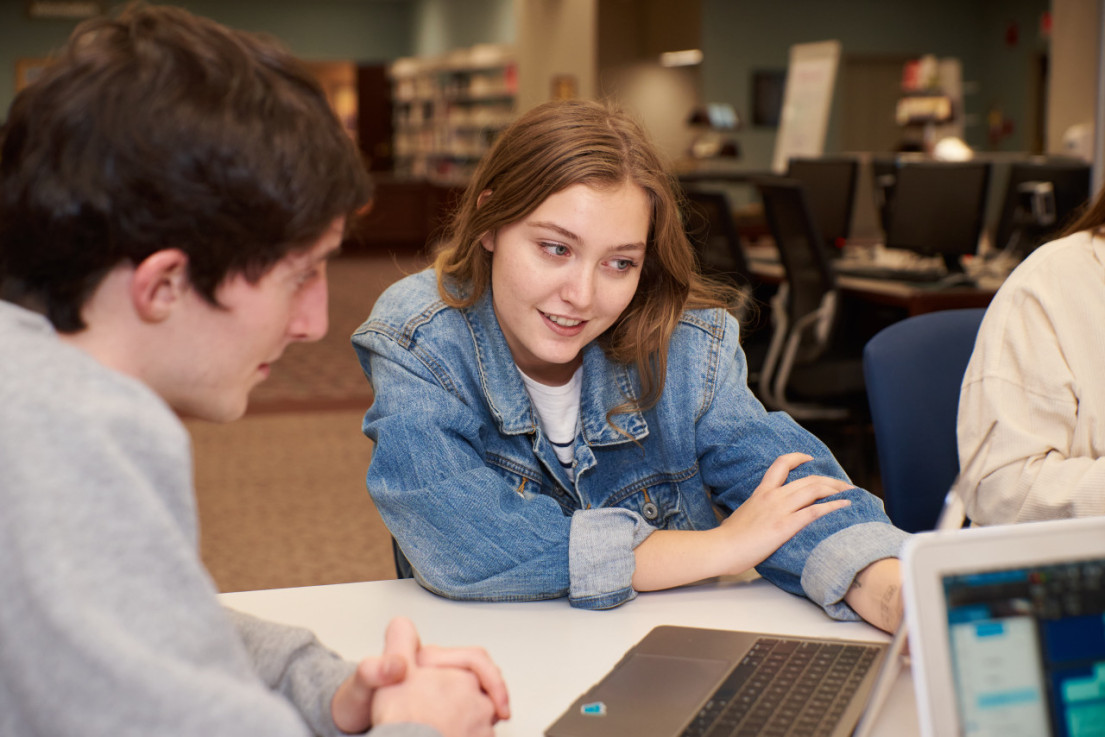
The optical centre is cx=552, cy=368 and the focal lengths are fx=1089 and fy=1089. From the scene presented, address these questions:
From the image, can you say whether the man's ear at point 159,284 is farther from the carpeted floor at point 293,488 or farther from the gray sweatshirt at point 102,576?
the carpeted floor at point 293,488

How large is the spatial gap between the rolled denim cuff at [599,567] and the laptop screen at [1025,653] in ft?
1.87

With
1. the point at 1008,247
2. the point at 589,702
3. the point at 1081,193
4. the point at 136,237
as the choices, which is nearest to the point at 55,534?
the point at 136,237

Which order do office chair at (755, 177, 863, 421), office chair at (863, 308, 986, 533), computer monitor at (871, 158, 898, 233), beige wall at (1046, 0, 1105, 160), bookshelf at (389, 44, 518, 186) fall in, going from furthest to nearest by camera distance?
bookshelf at (389, 44, 518, 186) → beige wall at (1046, 0, 1105, 160) → computer monitor at (871, 158, 898, 233) → office chair at (755, 177, 863, 421) → office chair at (863, 308, 986, 533)

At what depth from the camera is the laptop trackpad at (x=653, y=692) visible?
0.86 metres

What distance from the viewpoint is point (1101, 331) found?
1.45 metres

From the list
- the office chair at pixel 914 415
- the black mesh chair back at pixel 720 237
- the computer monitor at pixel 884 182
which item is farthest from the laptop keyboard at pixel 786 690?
the computer monitor at pixel 884 182

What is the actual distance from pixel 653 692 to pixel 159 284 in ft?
1.70

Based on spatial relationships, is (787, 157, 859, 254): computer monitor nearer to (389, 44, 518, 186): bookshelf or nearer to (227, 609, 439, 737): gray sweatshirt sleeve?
(227, 609, 439, 737): gray sweatshirt sleeve

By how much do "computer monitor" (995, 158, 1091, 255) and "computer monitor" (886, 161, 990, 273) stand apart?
19 centimetres

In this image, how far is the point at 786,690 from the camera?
0.91 meters

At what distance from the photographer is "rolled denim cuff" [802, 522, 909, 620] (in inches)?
44.9

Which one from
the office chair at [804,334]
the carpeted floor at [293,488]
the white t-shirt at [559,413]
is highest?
the white t-shirt at [559,413]

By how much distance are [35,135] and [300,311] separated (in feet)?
0.71

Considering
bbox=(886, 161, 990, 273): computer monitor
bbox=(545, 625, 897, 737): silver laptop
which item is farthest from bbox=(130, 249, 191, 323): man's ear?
bbox=(886, 161, 990, 273): computer monitor
